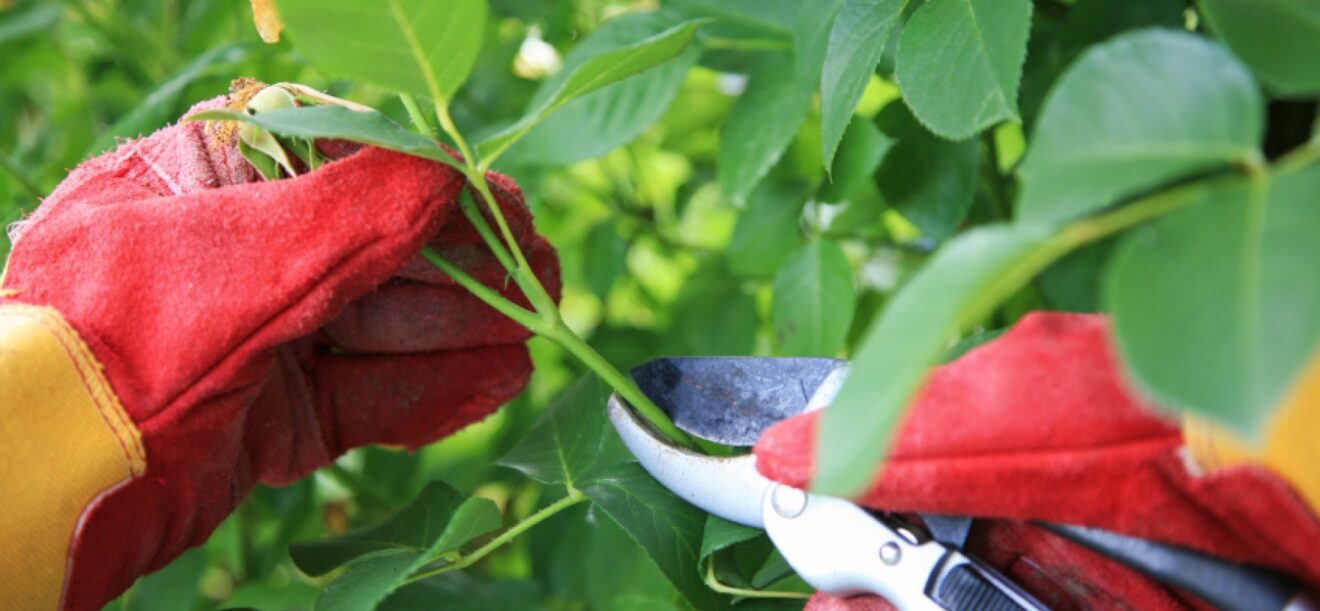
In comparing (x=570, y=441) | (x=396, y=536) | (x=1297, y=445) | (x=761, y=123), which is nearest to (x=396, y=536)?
(x=396, y=536)

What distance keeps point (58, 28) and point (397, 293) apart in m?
0.80

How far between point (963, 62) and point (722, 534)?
0.22 m

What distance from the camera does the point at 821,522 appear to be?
432 millimetres

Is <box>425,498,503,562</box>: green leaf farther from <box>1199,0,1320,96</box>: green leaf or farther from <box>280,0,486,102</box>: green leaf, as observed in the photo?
<box>1199,0,1320,96</box>: green leaf

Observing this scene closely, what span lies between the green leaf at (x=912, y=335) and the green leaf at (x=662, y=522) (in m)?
0.24

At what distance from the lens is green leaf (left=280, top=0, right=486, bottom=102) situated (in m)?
0.39

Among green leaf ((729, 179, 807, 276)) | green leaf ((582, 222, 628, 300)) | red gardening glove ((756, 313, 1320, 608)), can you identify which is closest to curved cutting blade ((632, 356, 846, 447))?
red gardening glove ((756, 313, 1320, 608))

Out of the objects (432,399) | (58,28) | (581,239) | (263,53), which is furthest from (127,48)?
(432,399)

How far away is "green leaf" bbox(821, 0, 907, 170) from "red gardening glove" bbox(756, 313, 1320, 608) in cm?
15

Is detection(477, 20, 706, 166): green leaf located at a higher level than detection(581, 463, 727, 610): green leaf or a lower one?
higher

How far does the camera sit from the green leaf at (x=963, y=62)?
1.46ft

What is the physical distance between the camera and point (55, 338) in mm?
467

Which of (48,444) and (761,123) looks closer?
(48,444)

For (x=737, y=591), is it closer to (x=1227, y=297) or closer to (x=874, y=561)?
(x=874, y=561)
